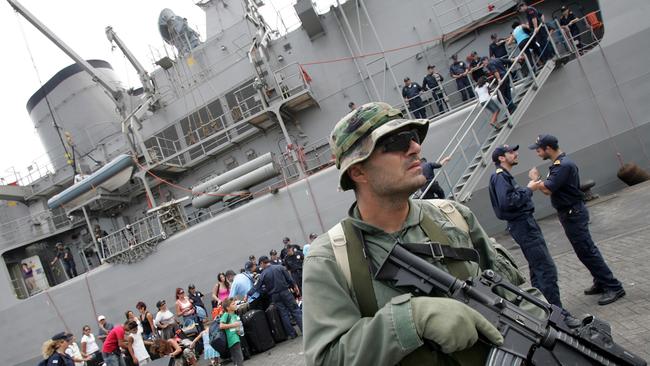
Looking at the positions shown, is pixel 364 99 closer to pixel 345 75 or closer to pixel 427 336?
pixel 345 75

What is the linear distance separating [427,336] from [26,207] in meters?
19.3

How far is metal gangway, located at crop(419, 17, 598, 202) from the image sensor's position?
7980 millimetres

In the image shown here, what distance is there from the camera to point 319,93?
12.4 m

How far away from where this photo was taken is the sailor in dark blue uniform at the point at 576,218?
160 inches

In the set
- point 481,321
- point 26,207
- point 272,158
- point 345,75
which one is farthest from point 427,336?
point 26,207

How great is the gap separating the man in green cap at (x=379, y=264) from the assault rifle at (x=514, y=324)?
0.20 feet

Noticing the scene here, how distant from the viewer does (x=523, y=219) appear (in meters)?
4.00

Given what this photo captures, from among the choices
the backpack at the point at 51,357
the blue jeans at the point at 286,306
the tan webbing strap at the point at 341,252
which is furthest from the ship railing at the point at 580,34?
the backpack at the point at 51,357

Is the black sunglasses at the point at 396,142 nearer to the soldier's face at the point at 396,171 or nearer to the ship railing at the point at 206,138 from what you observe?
the soldier's face at the point at 396,171

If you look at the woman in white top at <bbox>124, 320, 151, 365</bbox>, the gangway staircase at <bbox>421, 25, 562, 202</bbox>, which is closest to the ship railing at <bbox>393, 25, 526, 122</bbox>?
the gangway staircase at <bbox>421, 25, 562, 202</bbox>

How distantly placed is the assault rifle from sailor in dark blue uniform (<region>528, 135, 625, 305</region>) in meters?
3.06

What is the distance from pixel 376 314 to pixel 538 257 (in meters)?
3.29

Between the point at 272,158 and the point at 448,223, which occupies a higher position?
the point at 272,158

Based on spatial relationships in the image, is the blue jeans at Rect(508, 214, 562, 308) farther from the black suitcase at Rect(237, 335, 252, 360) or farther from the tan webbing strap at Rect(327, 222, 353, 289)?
the black suitcase at Rect(237, 335, 252, 360)
